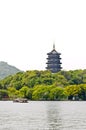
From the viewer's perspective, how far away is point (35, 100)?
188750 mm

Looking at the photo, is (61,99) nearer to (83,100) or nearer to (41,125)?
(83,100)

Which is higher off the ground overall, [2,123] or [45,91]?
[45,91]

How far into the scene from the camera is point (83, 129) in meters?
65.1

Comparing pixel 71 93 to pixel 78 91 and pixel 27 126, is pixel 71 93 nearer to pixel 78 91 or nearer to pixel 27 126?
pixel 78 91

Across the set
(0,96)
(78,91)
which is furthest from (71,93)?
(0,96)

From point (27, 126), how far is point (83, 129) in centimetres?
739

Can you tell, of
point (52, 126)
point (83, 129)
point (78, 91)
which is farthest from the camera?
point (78, 91)

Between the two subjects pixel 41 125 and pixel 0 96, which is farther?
pixel 0 96

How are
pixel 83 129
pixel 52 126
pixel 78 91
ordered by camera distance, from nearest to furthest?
1. pixel 83 129
2. pixel 52 126
3. pixel 78 91

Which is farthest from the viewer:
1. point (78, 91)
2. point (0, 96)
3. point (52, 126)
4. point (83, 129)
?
point (0, 96)

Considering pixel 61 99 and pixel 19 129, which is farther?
pixel 61 99

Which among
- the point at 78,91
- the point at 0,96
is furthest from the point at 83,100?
the point at 0,96

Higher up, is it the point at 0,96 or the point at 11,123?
the point at 0,96

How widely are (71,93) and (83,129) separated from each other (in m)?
119
